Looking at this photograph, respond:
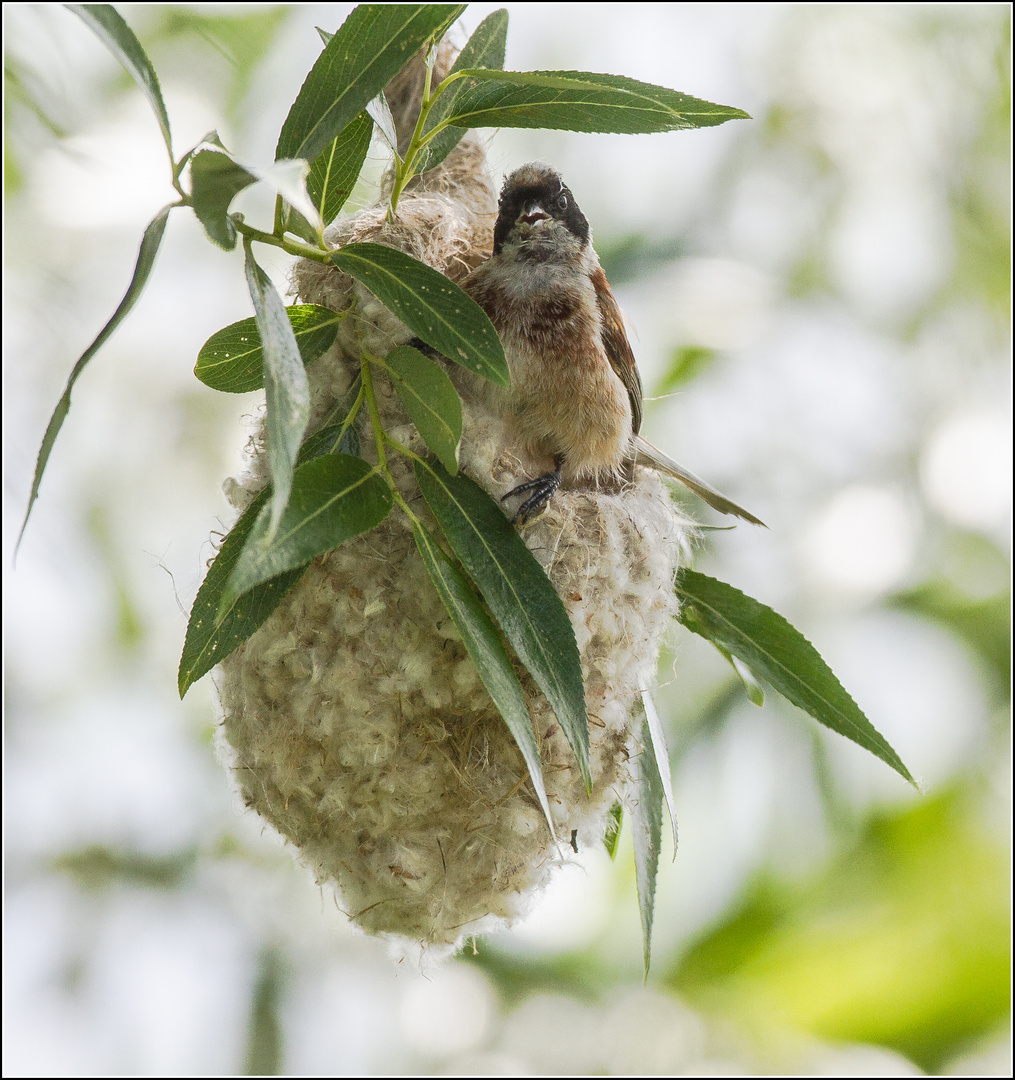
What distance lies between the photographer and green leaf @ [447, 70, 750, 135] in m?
0.80

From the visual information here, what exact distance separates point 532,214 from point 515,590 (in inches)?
→ 19.9

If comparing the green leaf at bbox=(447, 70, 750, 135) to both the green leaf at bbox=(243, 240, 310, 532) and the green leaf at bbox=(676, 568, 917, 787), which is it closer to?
the green leaf at bbox=(243, 240, 310, 532)

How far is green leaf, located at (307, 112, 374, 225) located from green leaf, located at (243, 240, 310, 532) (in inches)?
9.6

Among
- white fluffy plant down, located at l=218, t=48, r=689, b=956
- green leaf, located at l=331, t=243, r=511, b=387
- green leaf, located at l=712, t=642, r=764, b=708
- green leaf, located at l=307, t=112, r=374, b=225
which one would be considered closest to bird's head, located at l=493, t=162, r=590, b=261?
white fluffy plant down, located at l=218, t=48, r=689, b=956

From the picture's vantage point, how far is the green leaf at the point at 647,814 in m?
1.09

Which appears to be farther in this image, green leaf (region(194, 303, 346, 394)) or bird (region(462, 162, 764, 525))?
bird (region(462, 162, 764, 525))

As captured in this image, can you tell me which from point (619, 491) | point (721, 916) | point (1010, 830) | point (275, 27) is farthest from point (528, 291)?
point (1010, 830)

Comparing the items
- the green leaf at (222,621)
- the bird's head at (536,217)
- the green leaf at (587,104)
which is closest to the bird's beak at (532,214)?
the bird's head at (536,217)

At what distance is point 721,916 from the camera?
3229 mm

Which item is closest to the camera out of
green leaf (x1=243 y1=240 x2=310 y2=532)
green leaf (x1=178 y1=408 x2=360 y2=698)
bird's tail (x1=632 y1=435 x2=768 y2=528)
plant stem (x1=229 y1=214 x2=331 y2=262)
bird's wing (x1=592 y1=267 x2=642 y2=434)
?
green leaf (x1=243 y1=240 x2=310 y2=532)

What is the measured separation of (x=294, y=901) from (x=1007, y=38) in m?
3.64

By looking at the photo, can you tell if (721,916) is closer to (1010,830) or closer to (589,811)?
(1010,830)

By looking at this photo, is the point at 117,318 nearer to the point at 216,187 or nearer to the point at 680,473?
the point at 216,187

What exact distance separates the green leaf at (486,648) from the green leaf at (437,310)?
0.16 m
